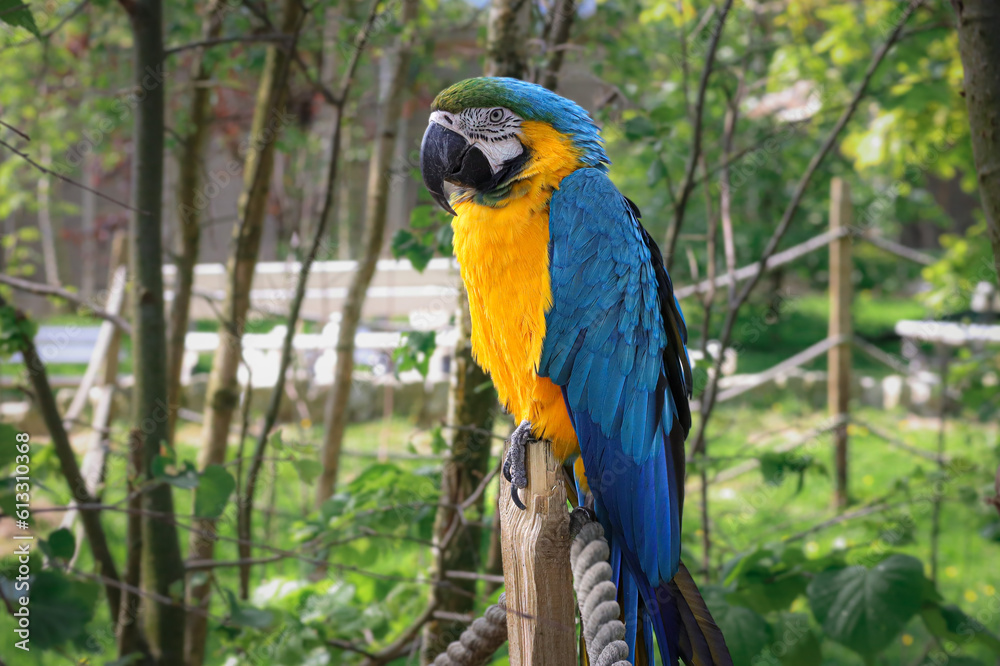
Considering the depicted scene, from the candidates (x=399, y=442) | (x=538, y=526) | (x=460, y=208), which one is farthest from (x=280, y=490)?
(x=538, y=526)

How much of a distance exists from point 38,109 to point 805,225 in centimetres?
841

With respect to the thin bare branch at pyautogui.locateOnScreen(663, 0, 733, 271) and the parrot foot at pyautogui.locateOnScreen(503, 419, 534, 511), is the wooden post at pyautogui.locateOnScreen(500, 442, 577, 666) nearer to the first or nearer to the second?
the parrot foot at pyautogui.locateOnScreen(503, 419, 534, 511)

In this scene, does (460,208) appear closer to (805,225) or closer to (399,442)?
(399,442)

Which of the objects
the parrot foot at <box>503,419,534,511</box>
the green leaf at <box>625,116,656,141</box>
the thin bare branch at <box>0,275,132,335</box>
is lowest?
the parrot foot at <box>503,419,534,511</box>

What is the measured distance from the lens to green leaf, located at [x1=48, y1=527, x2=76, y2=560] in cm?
147

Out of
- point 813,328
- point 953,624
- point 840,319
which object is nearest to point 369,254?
point 953,624

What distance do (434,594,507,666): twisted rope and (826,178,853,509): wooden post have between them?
143 inches

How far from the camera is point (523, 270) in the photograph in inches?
54.8

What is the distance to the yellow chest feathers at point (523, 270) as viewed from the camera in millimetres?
1391

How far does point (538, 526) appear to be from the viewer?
1039mm

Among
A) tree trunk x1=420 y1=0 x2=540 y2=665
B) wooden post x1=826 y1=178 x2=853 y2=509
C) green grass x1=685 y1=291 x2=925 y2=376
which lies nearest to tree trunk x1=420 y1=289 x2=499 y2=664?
tree trunk x1=420 y1=0 x2=540 y2=665

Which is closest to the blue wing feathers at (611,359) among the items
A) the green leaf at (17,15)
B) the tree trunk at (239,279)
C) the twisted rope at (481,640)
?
the twisted rope at (481,640)

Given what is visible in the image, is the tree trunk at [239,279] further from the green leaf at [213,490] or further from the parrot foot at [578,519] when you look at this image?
the parrot foot at [578,519]

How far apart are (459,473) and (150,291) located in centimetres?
99
